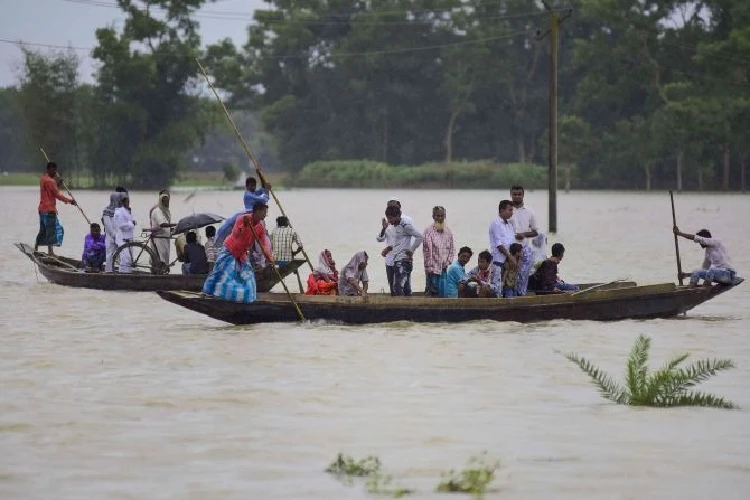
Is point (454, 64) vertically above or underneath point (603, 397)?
above

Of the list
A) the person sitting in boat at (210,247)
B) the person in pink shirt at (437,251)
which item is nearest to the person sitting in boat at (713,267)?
the person in pink shirt at (437,251)

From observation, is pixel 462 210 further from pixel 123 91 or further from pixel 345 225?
pixel 123 91

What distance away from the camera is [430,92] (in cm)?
→ 10169

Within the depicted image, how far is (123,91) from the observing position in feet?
267

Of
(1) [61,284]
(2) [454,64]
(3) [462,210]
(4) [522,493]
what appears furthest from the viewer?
(2) [454,64]

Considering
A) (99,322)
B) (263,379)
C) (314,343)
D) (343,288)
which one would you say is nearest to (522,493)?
(263,379)

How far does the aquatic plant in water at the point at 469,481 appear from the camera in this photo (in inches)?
296

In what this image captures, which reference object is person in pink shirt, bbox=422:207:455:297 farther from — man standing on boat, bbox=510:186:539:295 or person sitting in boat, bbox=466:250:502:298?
man standing on boat, bbox=510:186:539:295

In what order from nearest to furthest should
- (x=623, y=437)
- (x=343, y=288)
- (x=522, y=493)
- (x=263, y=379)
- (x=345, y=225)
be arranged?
(x=522, y=493) < (x=623, y=437) < (x=263, y=379) < (x=343, y=288) < (x=345, y=225)

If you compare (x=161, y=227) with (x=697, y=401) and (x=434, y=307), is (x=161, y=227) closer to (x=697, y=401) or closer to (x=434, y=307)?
(x=434, y=307)

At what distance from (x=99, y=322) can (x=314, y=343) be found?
3.30 meters

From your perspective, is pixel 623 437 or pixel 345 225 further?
pixel 345 225

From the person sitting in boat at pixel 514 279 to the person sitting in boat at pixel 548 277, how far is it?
1.21 feet

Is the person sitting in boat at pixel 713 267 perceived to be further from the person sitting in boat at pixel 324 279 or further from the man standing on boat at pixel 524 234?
the person sitting in boat at pixel 324 279
